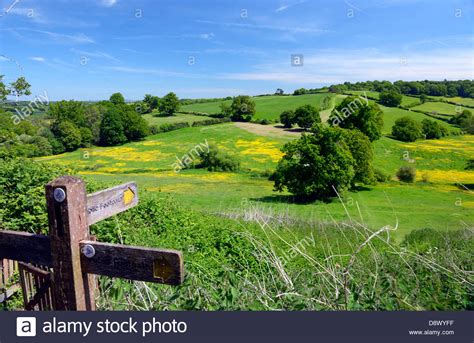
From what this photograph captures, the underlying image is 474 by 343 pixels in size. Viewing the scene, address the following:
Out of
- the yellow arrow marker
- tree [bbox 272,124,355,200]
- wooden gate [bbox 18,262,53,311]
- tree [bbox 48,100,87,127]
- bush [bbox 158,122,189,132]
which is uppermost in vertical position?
tree [bbox 48,100,87,127]

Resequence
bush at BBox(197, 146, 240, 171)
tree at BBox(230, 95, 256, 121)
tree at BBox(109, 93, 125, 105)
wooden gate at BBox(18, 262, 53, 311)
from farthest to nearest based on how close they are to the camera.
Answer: tree at BBox(230, 95, 256, 121) → tree at BBox(109, 93, 125, 105) → bush at BBox(197, 146, 240, 171) → wooden gate at BBox(18, 262, 53, 311)

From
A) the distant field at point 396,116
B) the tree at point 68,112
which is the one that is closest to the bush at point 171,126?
the tree at point 68,112

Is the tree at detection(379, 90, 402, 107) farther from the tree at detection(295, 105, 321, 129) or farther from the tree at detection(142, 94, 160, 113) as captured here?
the tree at detection(142, 94, 160, 113)

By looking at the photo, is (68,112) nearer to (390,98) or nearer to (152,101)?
(152,101)

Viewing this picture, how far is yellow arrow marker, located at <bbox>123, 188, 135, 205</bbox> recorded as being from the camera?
8.14ft

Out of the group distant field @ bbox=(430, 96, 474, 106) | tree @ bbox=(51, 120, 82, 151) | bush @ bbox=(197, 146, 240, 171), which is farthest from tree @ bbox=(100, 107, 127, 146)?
distant field @ bbox=(430, 96, 474, 106)

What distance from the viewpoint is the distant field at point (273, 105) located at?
49.2 m

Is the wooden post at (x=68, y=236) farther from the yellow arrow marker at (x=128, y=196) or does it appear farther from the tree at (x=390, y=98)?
the tree at (x=390, y=98)

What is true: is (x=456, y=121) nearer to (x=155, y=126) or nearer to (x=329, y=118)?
(x=329, y=118)

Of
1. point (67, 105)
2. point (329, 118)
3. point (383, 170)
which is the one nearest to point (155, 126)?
point (67, 105)

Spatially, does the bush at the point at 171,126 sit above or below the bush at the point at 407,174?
above

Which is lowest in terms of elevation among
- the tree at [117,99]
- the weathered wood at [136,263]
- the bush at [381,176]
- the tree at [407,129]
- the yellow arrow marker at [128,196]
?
the bush at [381,176]

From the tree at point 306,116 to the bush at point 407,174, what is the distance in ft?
36.9

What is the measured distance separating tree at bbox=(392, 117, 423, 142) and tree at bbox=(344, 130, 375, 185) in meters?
10.7
